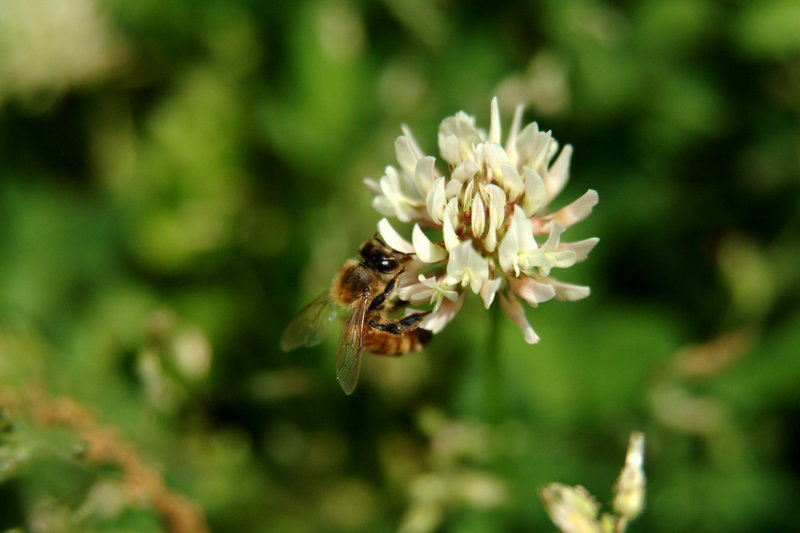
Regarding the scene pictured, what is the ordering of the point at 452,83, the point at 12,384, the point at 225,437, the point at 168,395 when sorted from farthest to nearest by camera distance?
the point at 452,83, the point at 225,437, the point at 12,384, the point at 168,395

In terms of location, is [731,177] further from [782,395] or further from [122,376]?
[122,376]

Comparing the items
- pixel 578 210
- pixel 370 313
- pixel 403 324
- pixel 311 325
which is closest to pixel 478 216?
pixel 578 210

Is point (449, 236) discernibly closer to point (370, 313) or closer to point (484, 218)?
point (484, 218)

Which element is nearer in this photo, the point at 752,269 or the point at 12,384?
the point at 12,384

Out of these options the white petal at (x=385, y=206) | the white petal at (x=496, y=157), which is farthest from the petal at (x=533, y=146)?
the white petal at (x=385, y=206)

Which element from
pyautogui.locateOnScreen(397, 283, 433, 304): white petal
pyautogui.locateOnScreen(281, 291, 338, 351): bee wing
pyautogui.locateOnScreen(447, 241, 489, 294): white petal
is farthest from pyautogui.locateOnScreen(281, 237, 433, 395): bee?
pyautogui.locateOnScreen(447, 241, 489, 294): white petal

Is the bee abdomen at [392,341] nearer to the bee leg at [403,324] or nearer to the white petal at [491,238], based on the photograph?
the bee leg at [403,324]

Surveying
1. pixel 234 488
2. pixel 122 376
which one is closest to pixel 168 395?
pixel 234 488
